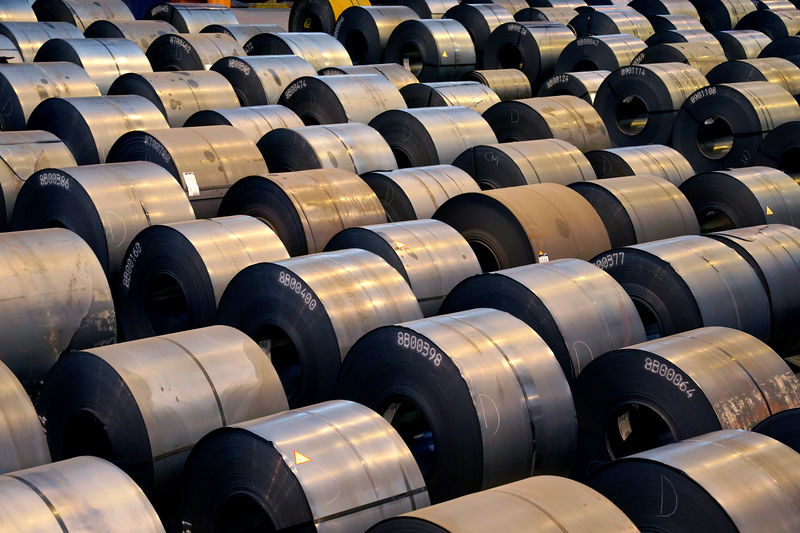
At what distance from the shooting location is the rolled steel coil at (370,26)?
15188 mm

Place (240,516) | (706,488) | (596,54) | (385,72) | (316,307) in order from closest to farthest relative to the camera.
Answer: (706,488) → (240,516) → (316,307) → (385,72) → (596,54)

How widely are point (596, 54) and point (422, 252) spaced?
8300 mm

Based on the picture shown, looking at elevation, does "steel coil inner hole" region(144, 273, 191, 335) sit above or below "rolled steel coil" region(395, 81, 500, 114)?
below

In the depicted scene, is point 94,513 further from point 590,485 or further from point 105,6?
point 105,6

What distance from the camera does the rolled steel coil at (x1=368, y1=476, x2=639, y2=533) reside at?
12.8ft

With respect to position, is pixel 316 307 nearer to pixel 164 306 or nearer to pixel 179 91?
pixel 164 306

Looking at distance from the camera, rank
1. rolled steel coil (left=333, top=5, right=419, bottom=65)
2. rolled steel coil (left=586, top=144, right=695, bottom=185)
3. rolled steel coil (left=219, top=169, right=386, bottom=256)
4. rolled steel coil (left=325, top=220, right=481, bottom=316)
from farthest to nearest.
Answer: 1. rolled steel coil (left=333, top=5, right=419, bottom=65)
2. rolled steel coil (left=586, top=144, right=695, bottom=185)
3. rolled steel coil (left=219, top=169, right=386, bottom=256)
4. rolled steel coil (left=325, top=220, right=481, bottom=316)

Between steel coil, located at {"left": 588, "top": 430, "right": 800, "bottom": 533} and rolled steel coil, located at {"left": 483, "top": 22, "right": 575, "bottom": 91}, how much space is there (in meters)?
10.9

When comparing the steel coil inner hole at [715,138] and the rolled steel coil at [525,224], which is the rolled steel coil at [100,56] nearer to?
the rolled steel coil at [525,224]

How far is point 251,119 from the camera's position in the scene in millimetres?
9922

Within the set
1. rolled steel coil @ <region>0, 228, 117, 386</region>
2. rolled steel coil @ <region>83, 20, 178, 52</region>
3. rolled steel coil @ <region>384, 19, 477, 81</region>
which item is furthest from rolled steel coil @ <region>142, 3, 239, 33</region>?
rolled steel coil @ <region>0, 228, 117, 386</region>

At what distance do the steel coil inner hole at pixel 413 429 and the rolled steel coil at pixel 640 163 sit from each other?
4911mm

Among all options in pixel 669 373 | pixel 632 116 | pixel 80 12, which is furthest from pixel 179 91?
pixel 669 373

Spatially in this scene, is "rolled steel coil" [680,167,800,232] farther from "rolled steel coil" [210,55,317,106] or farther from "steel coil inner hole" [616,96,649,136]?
"rolled steel coil" [210,55,317,106]
